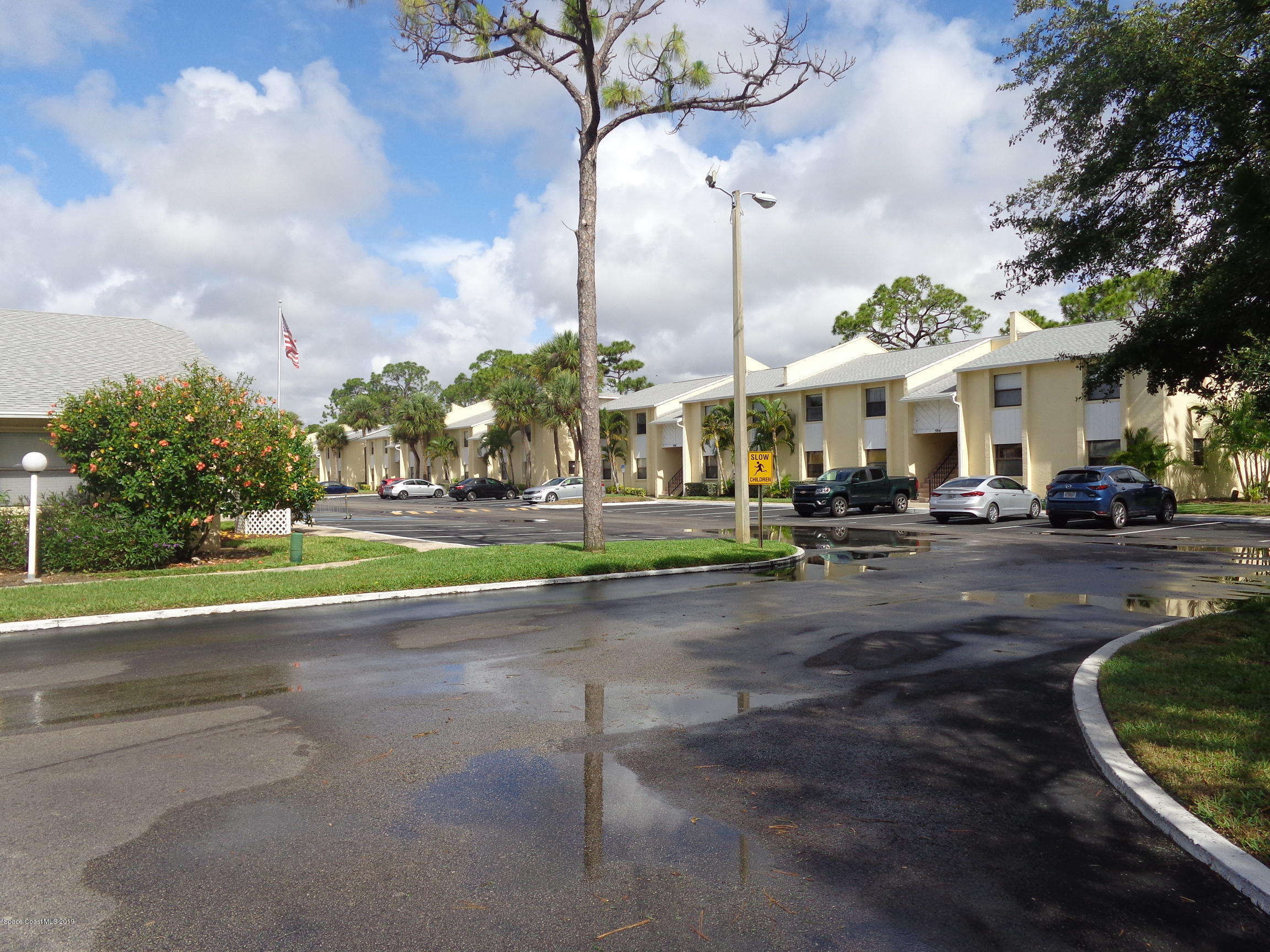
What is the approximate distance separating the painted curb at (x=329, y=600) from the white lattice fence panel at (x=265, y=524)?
11.9 meters

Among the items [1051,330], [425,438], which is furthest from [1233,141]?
[425,438]

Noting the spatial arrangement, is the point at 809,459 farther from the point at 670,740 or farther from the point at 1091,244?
the point at 670,740

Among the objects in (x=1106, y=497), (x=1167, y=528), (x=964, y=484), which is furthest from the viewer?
(x=964, y=484)

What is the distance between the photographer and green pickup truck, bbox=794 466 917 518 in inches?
1272

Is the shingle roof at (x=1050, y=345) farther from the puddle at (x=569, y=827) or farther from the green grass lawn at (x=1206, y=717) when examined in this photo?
the puddle at (x=569, y=827)

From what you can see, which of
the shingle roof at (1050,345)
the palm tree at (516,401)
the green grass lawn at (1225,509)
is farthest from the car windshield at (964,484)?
the palm tree at (516,401)

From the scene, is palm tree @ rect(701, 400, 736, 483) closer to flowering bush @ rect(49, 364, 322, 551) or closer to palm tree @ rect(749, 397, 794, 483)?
palm tree @ rect(749, 397, 794, 483)

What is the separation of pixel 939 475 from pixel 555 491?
1989cm

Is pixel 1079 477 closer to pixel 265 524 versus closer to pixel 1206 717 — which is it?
pixel 1206 717

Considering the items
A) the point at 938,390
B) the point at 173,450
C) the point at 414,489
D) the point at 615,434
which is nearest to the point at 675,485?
the point at 615,434

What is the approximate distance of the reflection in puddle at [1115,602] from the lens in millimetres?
10766

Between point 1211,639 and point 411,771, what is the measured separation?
7332 millimetres

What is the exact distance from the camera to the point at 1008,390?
38688 millimetres

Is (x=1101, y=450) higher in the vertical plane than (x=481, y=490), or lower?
higher
